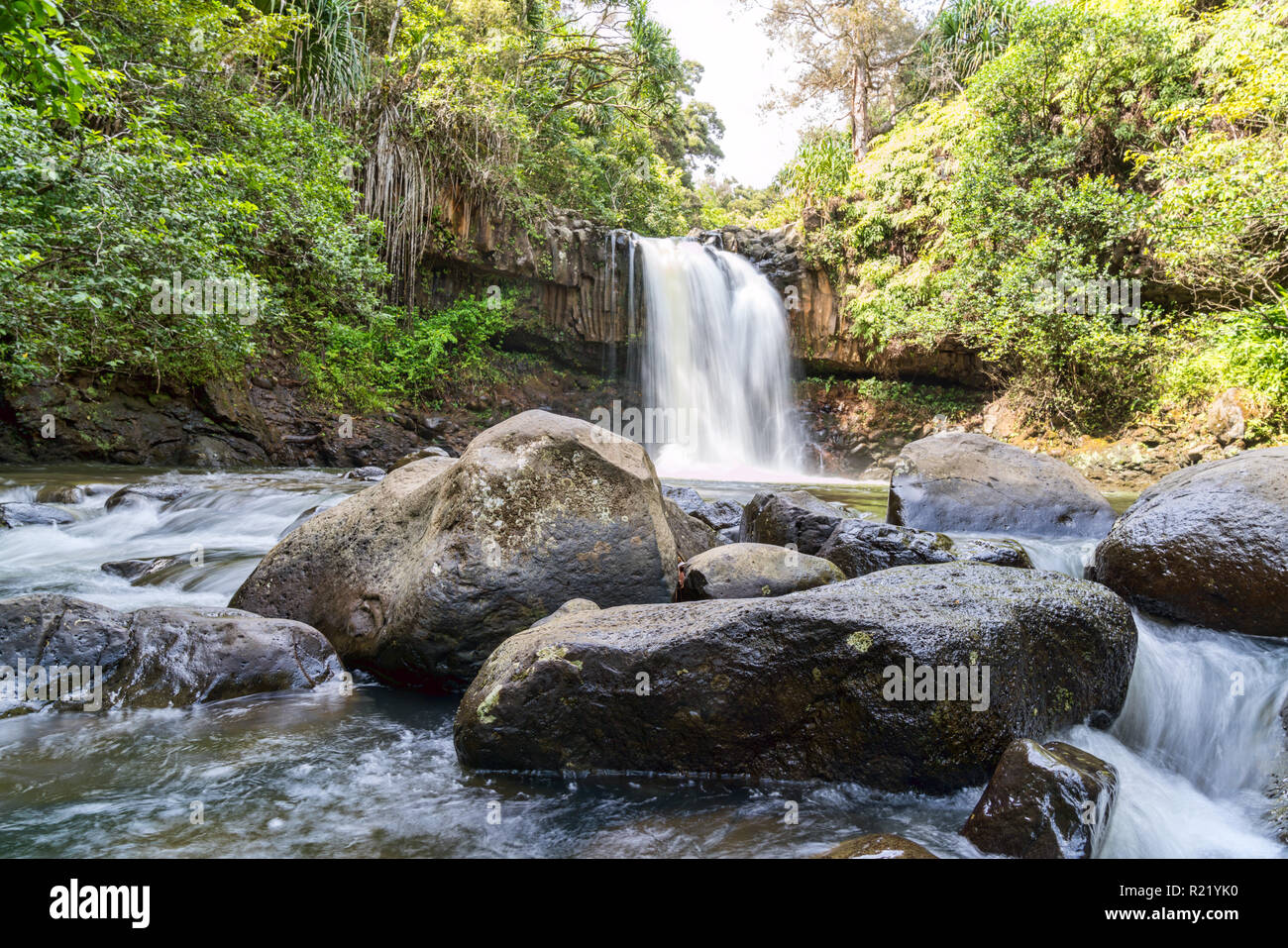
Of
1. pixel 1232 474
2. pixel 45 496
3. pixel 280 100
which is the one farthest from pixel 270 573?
pixel 280 100

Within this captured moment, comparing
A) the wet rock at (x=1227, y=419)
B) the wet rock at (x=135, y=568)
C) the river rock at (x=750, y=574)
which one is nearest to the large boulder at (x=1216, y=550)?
the river rock at (x=750, y=574)

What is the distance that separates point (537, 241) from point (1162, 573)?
15.0 metres

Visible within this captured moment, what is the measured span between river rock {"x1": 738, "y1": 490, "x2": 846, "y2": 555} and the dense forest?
6154 millimetres

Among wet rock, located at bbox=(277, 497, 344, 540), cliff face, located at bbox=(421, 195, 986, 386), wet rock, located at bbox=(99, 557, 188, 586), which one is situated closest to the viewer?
wet rock, located at bbox=(99, 557, 188, 586)

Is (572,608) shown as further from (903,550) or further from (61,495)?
(61,495)

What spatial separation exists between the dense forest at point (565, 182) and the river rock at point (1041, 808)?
599 cm

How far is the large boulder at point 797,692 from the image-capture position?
9.62 feet

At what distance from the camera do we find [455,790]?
2980mm

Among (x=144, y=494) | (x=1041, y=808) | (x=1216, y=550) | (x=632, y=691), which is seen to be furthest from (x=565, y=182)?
(x=1041, y=808)

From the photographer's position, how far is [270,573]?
497 cm

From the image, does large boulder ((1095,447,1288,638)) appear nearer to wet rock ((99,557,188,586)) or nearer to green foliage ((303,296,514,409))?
wet rock ((99,557,188,586))

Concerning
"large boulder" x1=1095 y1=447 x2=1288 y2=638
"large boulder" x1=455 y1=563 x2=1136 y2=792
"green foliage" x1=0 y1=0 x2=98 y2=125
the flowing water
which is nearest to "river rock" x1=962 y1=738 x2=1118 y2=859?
the flowing water

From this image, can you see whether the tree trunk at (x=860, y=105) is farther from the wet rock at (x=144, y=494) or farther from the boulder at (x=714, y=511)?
the wet rock at (x=144, y=494)

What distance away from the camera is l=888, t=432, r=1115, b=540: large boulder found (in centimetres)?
709
